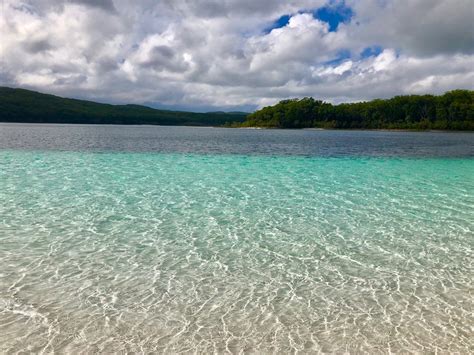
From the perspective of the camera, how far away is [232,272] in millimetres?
9539

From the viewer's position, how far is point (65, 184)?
21.5m

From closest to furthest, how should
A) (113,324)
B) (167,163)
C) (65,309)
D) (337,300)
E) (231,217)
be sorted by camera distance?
(113,324) < (65,309) < (337,300) < (231,217) < (167,163)

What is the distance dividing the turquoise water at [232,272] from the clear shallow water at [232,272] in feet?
0.12

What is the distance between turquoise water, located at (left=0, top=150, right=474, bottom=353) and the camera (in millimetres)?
6707

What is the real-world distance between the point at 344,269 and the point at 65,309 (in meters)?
6.61

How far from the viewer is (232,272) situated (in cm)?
954

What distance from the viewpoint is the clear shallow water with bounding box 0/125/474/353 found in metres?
6.71

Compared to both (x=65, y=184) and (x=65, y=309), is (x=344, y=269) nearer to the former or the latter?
(x=65, y=309)

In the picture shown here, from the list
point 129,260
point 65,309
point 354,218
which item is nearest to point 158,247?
point 129,260

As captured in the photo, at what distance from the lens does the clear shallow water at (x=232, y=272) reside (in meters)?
6.71

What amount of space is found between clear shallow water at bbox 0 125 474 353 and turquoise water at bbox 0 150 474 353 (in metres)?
0.04

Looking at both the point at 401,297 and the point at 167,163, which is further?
the point at 167,163

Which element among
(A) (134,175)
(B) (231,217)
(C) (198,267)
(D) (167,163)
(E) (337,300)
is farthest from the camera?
(D) (167,163)

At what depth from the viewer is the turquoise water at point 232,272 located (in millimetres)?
6707
